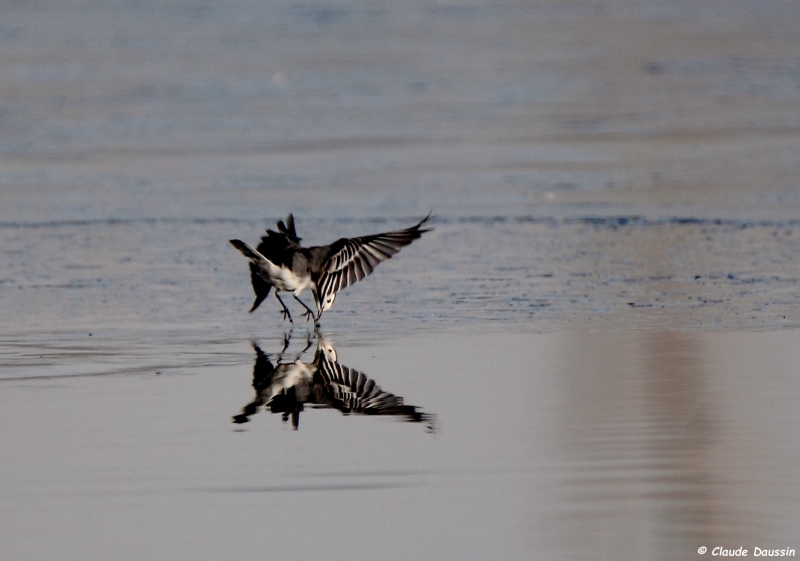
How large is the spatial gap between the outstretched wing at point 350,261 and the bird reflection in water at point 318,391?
0.79 metres

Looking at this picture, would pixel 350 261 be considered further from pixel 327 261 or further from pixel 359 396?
pixel 359 396

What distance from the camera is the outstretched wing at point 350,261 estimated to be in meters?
7.42

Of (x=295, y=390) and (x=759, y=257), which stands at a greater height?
(x=759, y=257)

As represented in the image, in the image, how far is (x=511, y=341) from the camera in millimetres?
6836

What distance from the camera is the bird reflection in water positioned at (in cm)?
543

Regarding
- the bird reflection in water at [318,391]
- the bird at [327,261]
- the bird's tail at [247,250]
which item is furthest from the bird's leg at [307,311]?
the bird reflection in water at [318,391]

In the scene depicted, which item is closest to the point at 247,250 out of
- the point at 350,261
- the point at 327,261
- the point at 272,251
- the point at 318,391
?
the point at 272,251

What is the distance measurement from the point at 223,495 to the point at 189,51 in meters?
16.3

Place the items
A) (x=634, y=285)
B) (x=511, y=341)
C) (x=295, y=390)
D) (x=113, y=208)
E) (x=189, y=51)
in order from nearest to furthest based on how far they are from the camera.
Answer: (x=295, y=390) → (x=511, y=341) → (x=634, y=285) → (x=113, y=208) → (x=189, y=51)

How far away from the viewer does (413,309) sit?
25.3ft

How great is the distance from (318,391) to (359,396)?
0.23 metres

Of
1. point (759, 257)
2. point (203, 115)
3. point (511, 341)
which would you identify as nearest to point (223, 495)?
point (511, 341)

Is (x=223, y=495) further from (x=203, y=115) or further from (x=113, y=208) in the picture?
(x=203, y=115)

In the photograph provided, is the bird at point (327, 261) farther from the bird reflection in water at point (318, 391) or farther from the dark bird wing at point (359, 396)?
the dark bird wing at point (359, 396)
